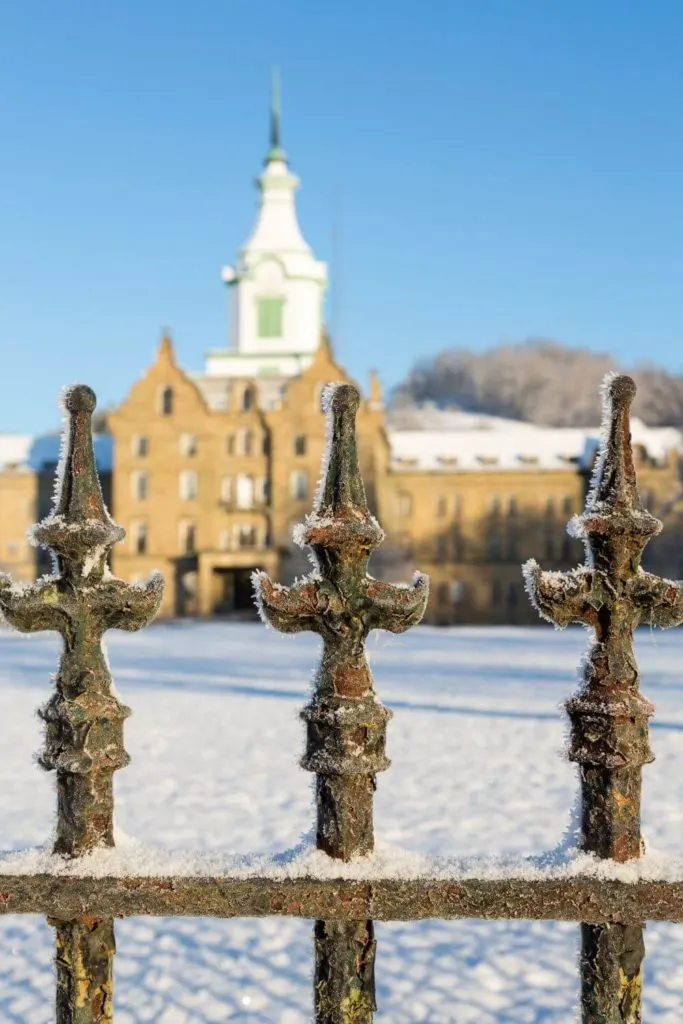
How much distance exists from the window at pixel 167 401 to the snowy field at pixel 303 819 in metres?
36.5

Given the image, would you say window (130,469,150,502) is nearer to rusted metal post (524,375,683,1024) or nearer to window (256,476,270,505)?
window (256,476,270,505)

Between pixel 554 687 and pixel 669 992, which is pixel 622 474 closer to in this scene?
pixel 669 992

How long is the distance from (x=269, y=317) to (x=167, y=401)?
→ 1708 centimetres

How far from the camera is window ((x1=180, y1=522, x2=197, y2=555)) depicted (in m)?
55.6

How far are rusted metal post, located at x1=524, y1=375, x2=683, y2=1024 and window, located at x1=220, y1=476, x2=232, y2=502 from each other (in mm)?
54664

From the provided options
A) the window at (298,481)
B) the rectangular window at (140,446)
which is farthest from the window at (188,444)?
the window at (298,481)

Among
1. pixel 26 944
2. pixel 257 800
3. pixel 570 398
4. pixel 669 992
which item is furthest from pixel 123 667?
pixel 570 398

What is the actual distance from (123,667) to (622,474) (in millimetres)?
22097

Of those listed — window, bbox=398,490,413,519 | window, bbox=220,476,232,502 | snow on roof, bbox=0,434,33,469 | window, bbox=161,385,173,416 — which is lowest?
window, bbox=398,490,413,519

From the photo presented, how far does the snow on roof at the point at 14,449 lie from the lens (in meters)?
60.9

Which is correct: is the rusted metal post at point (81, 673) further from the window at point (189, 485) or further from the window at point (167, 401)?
the window at point (167, 401)

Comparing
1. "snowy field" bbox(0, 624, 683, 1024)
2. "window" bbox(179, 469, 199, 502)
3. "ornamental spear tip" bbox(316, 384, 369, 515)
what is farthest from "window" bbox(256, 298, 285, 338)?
"ornamental spear tip" bbox(316, 384, 369, 515)

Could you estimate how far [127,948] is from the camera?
18.0 ft

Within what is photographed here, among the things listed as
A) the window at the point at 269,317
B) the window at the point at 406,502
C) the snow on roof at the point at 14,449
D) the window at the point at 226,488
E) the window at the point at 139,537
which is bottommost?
the window at the point at 139,537
